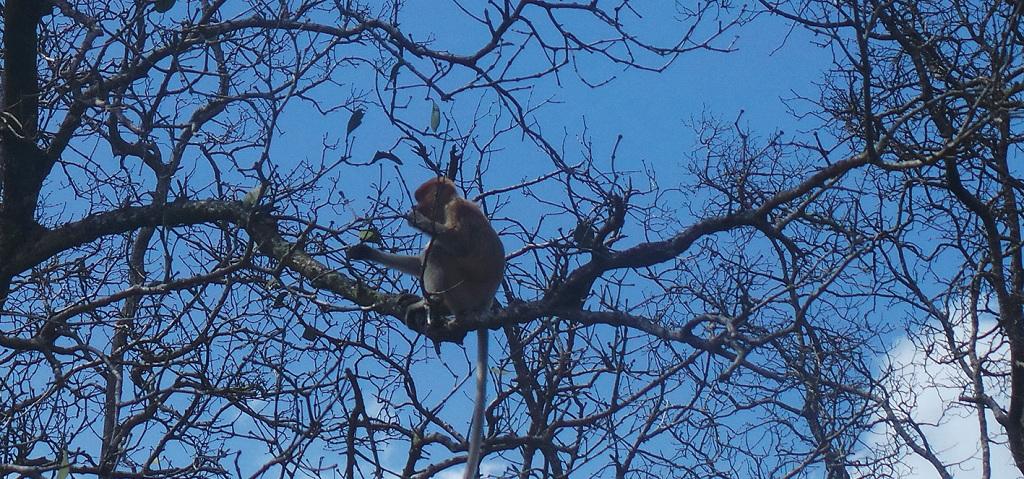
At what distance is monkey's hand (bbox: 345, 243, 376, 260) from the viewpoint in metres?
6.23

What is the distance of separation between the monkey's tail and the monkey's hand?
2.97ft

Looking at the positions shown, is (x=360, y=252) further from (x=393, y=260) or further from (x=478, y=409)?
(x=478, y=409)

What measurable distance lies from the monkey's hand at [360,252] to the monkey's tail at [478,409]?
0.91m

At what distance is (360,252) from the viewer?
6359 mm

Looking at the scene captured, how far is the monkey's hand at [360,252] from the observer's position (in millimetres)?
6227

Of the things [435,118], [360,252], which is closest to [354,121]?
[435,118]

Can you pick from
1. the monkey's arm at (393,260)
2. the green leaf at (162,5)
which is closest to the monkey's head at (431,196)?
the monkey's arm at (393,260)

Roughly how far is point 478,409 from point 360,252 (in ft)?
4.39

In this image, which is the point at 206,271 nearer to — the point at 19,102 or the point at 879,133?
the point at 19,102

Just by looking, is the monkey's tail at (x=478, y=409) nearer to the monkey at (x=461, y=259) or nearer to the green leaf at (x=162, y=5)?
the monkey at (x=461, y=259)

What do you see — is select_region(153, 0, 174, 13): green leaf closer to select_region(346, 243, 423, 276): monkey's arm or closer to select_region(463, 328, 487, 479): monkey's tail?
select_region(346, 243, 423, 276): monkey's arm

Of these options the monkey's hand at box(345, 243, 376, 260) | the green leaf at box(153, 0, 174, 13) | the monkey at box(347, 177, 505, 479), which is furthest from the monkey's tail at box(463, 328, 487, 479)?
the green leaf at box(153, 0, 174, 13)

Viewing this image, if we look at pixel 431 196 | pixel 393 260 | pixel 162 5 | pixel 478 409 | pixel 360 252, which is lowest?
pixel 478 409

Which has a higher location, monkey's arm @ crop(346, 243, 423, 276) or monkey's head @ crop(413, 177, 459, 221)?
monkey's head @ crop(413, 177, 459, 221)
